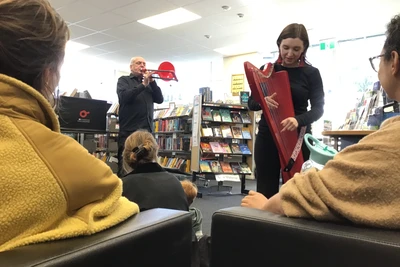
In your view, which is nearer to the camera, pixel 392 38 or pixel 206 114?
pixel 392 38

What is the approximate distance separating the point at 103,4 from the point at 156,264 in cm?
538

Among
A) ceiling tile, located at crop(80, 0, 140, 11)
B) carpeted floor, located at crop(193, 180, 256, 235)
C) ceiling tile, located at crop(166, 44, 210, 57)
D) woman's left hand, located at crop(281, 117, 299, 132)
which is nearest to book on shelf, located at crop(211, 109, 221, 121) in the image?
carpeted floor, located at crop(193, 180, 256, 235)

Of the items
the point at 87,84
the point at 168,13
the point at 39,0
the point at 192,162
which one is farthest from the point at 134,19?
the point at 39,0

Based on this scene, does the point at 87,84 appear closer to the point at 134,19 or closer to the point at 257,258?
the point at 134,19

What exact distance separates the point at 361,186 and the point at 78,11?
5948 millimetres

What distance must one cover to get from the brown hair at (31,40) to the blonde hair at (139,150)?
4.09 feet

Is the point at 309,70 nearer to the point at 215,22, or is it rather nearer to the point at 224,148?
the point at 224,148

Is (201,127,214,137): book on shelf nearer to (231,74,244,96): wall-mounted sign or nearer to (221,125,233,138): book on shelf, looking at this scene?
(221,125,233,138): book on shelf

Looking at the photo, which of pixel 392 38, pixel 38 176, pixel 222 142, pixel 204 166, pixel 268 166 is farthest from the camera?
pixel 222 142

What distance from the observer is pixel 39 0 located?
66cm

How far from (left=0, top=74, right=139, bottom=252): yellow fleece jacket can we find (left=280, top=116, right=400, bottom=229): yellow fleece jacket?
467 mm

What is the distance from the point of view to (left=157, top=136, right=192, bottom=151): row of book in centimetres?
545

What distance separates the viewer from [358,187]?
746 mm

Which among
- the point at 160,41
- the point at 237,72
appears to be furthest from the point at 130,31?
the point at 237,72
